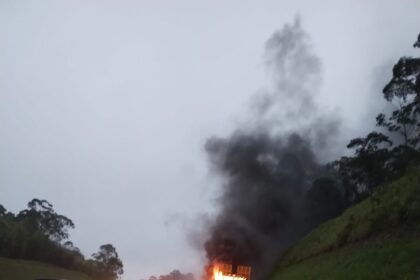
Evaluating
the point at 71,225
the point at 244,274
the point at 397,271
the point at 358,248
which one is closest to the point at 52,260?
the point at 71,225

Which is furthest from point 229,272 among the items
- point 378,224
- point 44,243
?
point 44,243

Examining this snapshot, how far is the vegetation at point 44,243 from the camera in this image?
7088 centimetres

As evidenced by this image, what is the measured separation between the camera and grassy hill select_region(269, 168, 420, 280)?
22030 mm

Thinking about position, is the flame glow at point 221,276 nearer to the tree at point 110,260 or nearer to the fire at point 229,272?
the fire at point 229,272

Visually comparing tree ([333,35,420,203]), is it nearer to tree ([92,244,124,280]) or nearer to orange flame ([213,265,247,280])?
orange flame ([213,265,247,280])

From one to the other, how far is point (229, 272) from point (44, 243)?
4240cm

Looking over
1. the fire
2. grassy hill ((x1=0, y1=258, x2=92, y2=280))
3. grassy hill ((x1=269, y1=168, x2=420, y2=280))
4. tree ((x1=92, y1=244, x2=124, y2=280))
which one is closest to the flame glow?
the fire

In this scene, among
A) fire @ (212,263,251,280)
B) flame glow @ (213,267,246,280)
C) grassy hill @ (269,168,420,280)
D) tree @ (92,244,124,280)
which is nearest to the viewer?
grassy hill @ (269,168,420,280)

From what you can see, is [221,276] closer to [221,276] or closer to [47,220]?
[221,276]

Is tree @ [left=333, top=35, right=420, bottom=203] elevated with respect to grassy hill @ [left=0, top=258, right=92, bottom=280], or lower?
elevated

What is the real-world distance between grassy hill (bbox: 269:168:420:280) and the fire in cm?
470

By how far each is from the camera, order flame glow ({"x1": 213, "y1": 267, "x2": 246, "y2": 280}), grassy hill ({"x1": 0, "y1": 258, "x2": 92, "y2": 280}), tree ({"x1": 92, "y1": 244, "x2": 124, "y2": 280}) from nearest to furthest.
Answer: flame glow ({"x1": 213, "y1": 267, "x2": 246, "y2": 280})
grassy hill ({"x1": 0, "y1": 258, "x2": 92, "y2": 280})
tree ({"x1": 92, "y1": 244, "x2": 124, "y2": 280})

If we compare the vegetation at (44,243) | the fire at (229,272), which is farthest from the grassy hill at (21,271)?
the fire at (229,272)

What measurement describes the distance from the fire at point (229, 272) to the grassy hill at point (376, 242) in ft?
15.4
